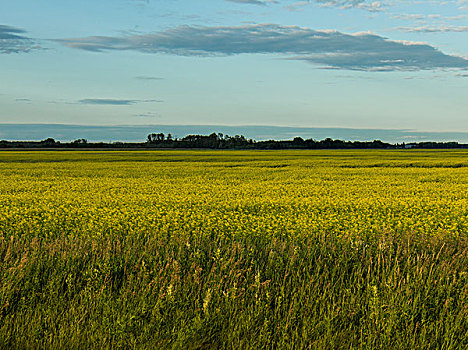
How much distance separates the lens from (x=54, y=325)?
586 cm

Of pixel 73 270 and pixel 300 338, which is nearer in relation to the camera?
pixel 300 338

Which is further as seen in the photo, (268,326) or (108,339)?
(268,326)

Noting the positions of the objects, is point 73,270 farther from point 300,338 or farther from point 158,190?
point 158,190

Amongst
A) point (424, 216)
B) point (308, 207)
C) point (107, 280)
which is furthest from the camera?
point (308, 207)

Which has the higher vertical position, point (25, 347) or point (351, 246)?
point (351, 246)

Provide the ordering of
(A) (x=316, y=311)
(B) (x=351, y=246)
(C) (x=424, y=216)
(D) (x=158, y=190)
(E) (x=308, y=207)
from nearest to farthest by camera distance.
Result: (A) (x=316, y=311) < (B) (x=351, y=246) < (C) (x=424, y=216) < (E) (x=308, y=207) < (D) (x=158, y=190)

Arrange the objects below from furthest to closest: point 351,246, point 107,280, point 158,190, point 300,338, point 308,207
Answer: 1. point 158,190
2. point 308,207
3. point 351,246
4. point 107,280
5. point 300,338

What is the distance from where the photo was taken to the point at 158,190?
83.9 feet

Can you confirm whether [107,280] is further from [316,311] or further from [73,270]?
[316,311]

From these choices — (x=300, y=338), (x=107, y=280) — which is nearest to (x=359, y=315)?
(x=300, y=338)

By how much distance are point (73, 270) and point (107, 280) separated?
693mm

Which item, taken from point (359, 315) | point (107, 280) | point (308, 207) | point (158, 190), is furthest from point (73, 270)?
point (158, 190)

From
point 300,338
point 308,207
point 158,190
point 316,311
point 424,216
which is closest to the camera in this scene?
point 300,338

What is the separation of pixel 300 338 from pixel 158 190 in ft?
67.8
